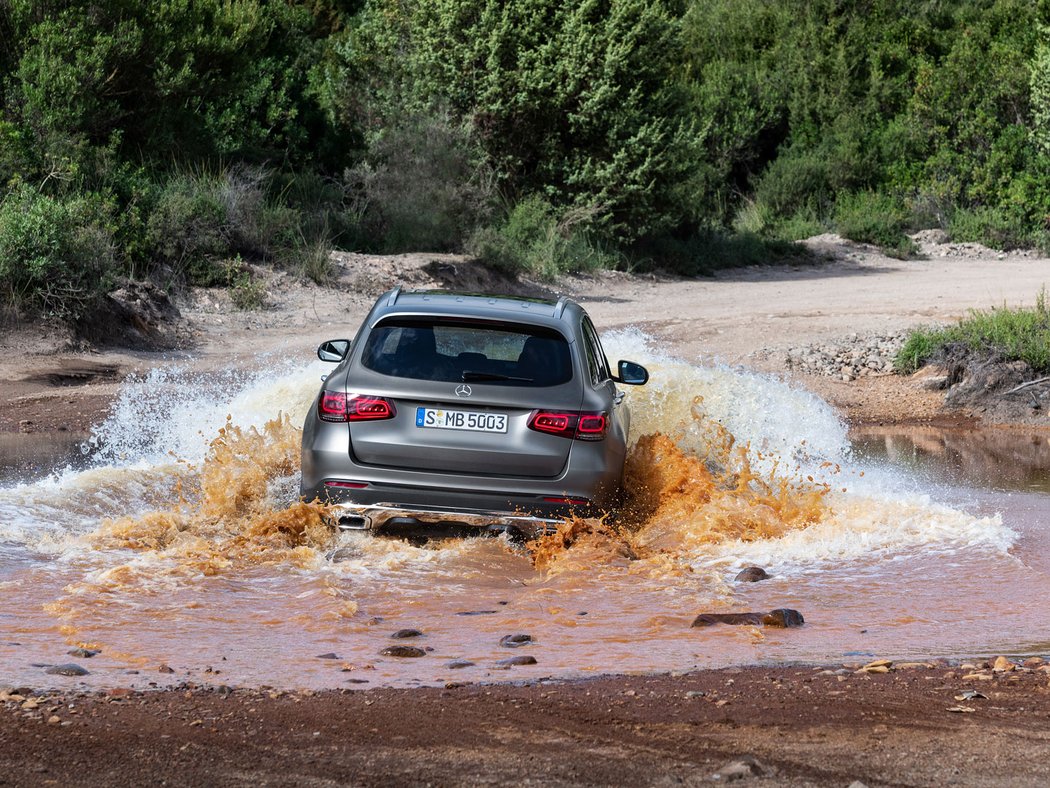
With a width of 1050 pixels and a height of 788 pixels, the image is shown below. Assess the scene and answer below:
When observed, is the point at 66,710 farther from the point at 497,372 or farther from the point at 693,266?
the point at 693,266

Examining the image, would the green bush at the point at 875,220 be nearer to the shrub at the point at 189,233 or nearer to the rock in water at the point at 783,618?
the shrub at the point at 189,233

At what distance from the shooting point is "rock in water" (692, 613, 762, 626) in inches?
261

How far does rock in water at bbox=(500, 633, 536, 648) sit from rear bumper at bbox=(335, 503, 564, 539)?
3.49ft

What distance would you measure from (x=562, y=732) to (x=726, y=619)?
2.22 metres

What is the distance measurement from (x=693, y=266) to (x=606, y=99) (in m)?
4.33

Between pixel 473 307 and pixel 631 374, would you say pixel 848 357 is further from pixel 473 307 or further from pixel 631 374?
pixel 473 307

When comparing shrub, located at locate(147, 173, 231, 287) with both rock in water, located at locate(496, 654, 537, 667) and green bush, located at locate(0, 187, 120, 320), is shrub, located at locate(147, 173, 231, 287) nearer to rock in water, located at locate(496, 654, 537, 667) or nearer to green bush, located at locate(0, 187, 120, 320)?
green bush, located at locate(0, 187, 120, 320)

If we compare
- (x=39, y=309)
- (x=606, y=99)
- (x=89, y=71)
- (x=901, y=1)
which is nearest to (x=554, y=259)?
(x=606, y=99)

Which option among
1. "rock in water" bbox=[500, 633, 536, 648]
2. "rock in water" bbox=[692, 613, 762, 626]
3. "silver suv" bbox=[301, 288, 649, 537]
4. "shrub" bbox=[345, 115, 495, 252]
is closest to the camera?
"rock in water" bbox=[500, 633, 536, 648]

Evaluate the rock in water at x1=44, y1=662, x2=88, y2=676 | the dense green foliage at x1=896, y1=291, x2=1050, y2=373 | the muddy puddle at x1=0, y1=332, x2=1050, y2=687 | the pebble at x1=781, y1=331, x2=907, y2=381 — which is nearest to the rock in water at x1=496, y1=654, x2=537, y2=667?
the muddy puddle at x1=0, y1=332, x2=1050, y2=687

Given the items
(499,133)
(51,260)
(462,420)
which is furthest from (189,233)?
(462,420)

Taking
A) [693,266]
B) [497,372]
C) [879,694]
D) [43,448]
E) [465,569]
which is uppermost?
[497,372]

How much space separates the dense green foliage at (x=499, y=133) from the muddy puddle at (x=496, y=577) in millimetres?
8780

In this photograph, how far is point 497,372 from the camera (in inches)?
296
